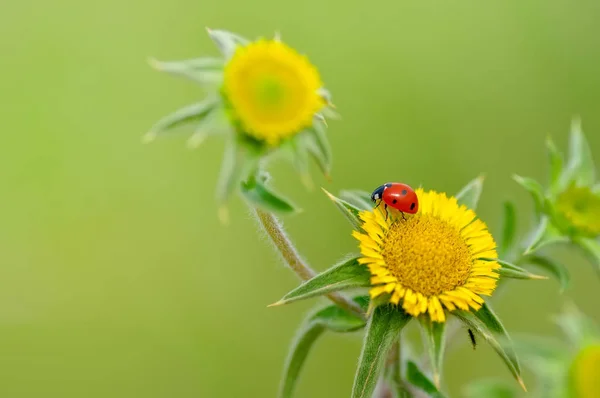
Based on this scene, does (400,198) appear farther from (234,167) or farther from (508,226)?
(508,226)

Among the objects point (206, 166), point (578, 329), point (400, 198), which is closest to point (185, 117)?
point (400, 198)

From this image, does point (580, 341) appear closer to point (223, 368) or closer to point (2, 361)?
point (223, 368)

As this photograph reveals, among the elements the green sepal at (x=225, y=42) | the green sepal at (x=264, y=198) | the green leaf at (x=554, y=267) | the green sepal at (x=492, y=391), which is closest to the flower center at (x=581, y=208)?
the green leaf at (x=554, y=267)

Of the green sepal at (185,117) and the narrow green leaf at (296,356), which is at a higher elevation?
the green sepal at (185,117)

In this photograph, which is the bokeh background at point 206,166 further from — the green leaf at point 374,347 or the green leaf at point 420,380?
the green leaf at point 374,347

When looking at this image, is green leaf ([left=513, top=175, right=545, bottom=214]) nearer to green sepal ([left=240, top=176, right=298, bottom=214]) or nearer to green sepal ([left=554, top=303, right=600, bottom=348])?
green sepal ([left=554, top=303, right=600, bottom=348])
